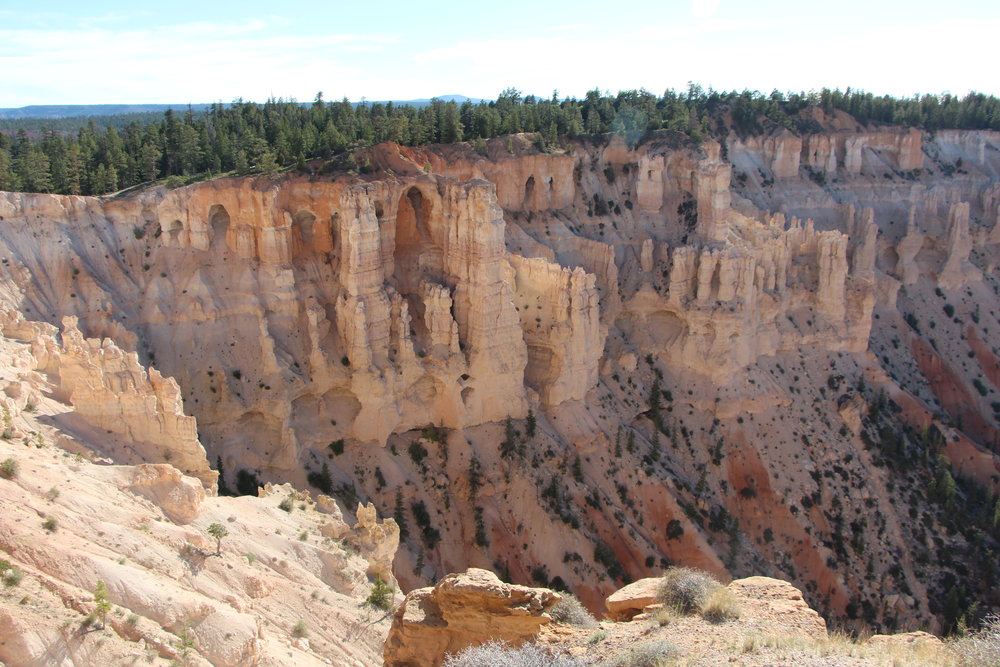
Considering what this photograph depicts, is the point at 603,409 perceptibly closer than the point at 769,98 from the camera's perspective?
Yes

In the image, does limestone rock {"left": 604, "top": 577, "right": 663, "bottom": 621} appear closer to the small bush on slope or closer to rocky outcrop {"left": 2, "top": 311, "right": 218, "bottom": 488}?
the small bush on slope

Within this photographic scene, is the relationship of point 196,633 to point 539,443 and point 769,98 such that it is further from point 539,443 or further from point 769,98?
point 769,98

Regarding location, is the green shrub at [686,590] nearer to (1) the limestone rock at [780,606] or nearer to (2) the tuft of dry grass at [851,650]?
(1) the limestone rock at [780,606]

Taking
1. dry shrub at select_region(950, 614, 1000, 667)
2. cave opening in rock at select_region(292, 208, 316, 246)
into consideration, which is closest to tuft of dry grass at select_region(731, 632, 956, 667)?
dry shrub at select_region(950, 614, 1000, 667)

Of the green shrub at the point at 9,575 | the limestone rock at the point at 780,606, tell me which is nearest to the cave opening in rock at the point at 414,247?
the limestone rock at the point at 780,606

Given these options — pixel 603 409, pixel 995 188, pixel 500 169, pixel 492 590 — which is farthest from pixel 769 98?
pixel 492 590
